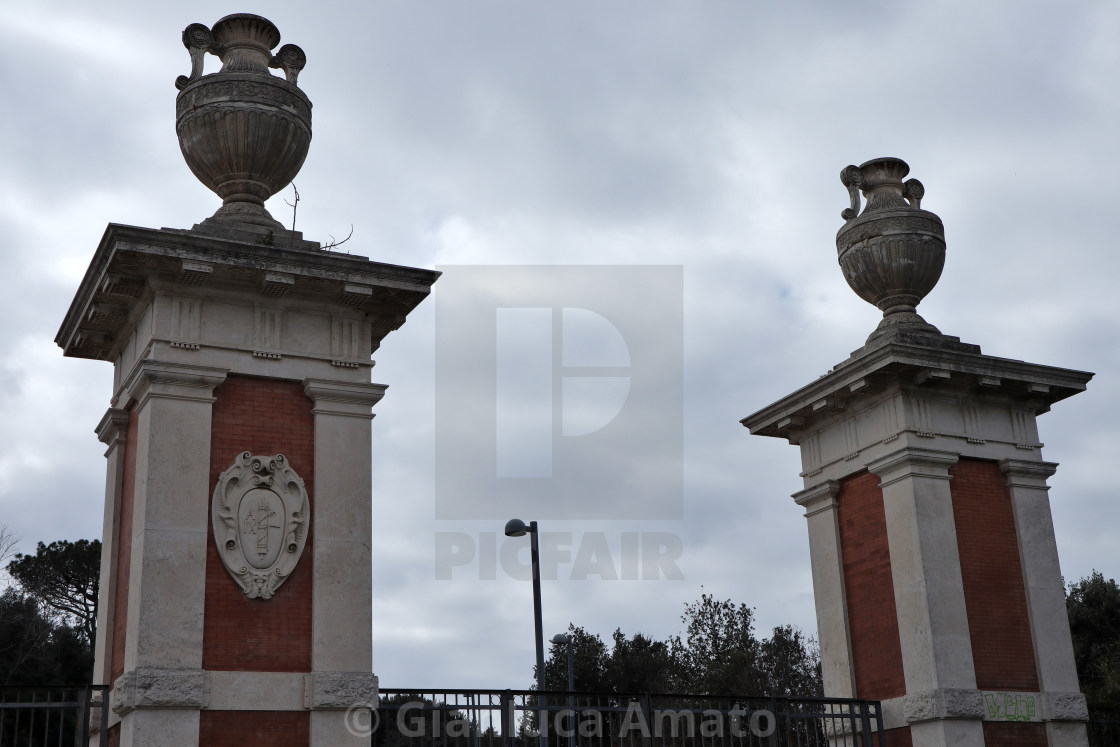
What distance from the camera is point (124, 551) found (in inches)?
483

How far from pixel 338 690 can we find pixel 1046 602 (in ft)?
29.7

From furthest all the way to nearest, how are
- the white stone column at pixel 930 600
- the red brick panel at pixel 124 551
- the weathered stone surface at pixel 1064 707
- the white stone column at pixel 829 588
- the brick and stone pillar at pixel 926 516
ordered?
the white stone column at pixel 829 588 → the weathered stone surface at pixel 1064 707 → the brick and stone pillar at pixel 926 516 → the white stone column at pixel 930 600 → the red brick panel at pixel 124 551

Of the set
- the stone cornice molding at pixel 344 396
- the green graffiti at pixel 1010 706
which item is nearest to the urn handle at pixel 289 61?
the stone cornice molding at pixel 344 396

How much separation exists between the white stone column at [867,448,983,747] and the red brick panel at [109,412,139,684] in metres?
8.92

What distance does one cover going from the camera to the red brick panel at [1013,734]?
1408cm

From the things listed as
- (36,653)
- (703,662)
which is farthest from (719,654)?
(36,653)

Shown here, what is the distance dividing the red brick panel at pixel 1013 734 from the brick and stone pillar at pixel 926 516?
2 cm

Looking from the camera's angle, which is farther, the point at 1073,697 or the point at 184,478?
the point at 1073,697

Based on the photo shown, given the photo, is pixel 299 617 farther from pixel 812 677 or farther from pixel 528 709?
pixel 812 677

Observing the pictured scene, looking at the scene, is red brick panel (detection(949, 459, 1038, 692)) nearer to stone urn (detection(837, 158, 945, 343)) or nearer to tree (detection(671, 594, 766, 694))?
stone urn (detection(837, 158, 945, 343))

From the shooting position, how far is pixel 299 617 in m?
11.4

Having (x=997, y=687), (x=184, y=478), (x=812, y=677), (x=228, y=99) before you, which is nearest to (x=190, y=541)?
(x=184, y=478)

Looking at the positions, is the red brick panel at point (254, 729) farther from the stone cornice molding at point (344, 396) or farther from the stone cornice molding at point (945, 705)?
the stone cornice molding at point (945, 705)

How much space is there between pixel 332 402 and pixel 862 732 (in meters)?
7.57
